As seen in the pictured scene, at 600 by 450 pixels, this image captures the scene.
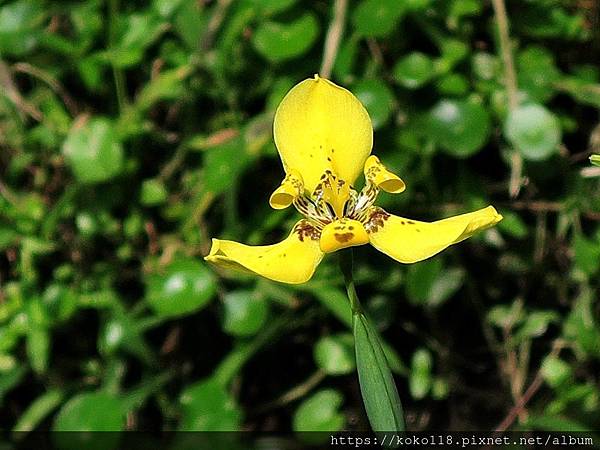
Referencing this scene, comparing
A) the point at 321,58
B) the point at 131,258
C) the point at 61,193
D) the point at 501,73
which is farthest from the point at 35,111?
the point at 501,73

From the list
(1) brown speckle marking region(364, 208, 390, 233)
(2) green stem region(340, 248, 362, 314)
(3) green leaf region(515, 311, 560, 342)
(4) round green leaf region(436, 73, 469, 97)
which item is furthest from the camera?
(3) green leaf region(515, 311, 560, 342)

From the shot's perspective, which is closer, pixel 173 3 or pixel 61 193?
pixel 173 3

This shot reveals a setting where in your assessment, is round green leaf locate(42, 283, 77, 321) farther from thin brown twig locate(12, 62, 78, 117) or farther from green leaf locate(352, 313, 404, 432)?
green leaf locate(352, 313, 404, 432)

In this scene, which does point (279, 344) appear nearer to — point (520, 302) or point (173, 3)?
point (520, 302)

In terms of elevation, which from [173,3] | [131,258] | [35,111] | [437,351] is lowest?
[437,351]

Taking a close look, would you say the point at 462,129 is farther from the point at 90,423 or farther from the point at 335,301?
the point at 90,423

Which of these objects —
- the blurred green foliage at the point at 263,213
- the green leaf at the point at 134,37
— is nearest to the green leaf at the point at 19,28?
the blurred green foliage at the point at 263,213

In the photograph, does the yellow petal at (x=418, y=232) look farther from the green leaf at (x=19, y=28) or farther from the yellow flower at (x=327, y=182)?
the green leaf at (x=19, y=28)

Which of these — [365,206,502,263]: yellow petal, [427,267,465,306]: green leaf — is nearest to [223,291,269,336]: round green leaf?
[427,267,465,306]: green leaf
